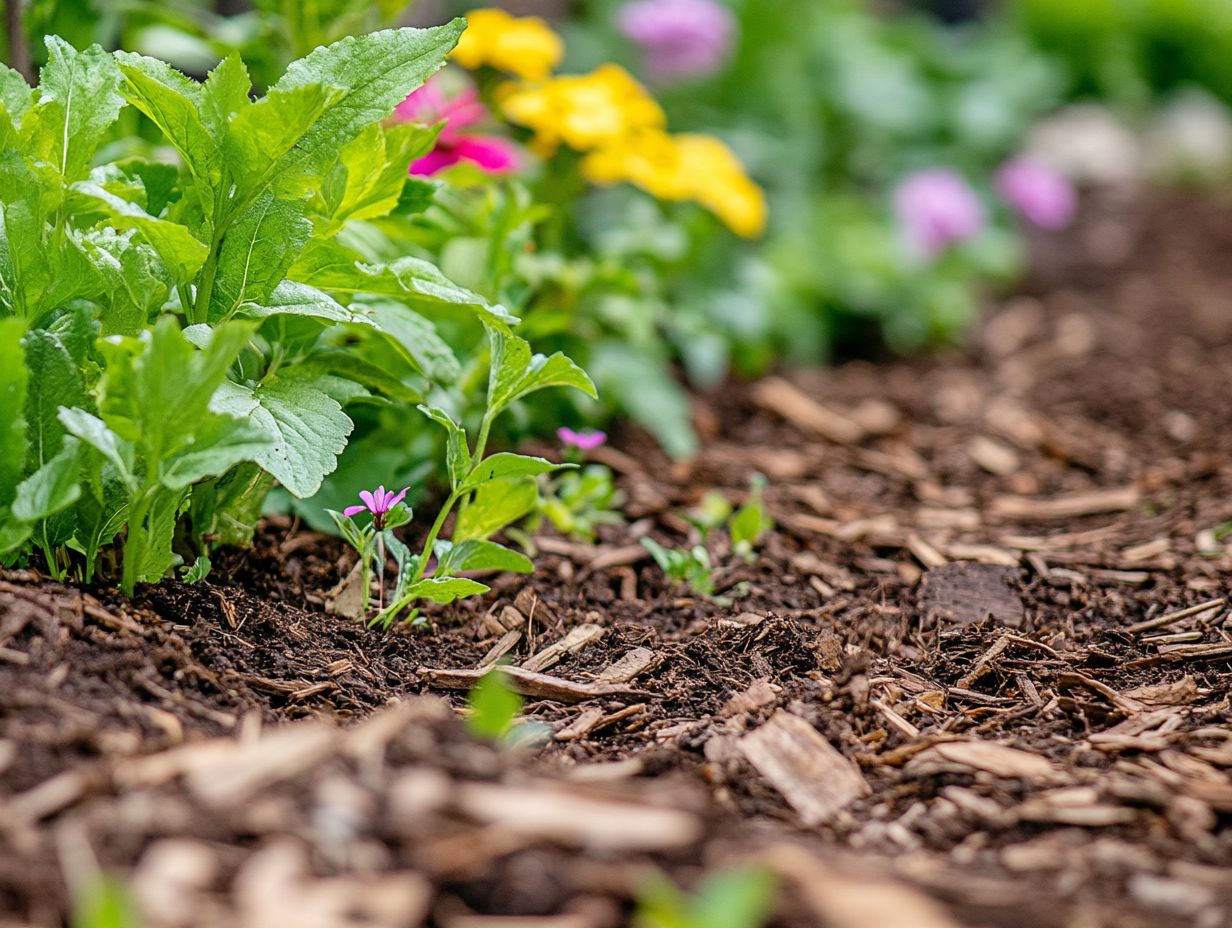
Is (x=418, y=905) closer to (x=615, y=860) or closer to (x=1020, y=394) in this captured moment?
(x=615, y=860)

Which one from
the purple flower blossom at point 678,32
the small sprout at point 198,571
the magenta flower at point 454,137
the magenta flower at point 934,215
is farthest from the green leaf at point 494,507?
the magenta flower at point 934,215

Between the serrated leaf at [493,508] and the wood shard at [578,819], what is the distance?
67 cm

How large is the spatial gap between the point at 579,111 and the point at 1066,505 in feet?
4.90

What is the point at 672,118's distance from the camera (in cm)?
462

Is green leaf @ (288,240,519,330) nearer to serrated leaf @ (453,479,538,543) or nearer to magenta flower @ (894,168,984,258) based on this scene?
serrated leaf @ (453,479,538,543)

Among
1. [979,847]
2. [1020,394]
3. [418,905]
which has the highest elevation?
[418,905]

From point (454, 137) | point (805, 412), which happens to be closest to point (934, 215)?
point (805, 412)

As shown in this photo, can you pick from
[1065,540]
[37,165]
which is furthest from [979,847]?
[37,165]

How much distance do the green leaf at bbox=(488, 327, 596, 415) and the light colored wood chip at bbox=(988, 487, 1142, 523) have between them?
4.30 ft

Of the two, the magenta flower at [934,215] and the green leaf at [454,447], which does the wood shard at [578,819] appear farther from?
the magenta flower at [934,215]

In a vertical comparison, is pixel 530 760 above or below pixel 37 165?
below

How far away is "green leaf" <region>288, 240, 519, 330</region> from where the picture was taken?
1.62 meters

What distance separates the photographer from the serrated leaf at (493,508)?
5.66 ft

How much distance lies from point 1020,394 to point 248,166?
8.81 ft
